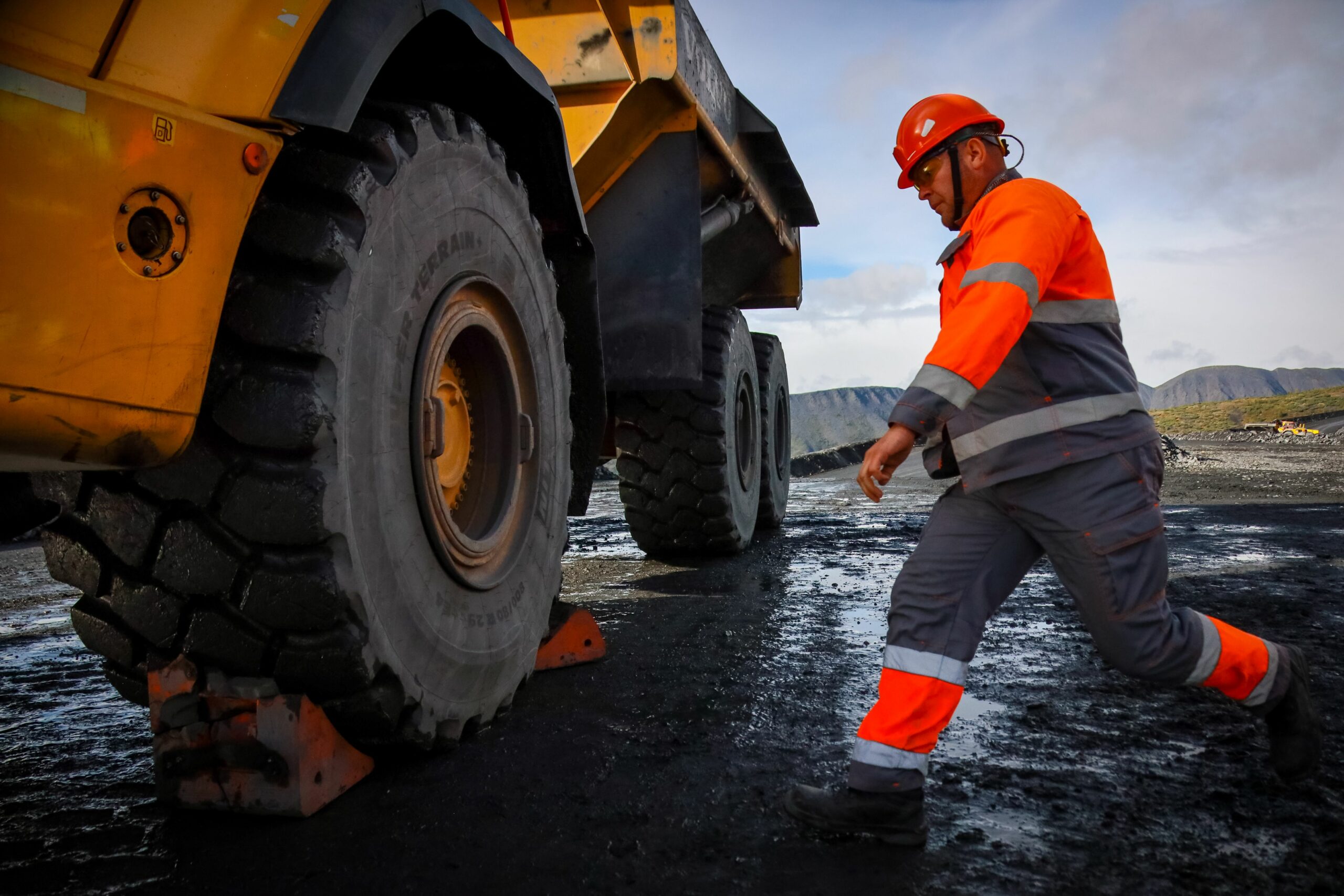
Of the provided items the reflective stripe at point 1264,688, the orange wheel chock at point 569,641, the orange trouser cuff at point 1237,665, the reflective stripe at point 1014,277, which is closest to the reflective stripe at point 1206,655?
the orange trouser cuff at point 1237,665


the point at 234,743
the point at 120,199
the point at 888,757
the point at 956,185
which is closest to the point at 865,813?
the point at 888,757

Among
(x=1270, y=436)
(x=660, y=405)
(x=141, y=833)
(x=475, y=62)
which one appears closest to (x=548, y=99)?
(x=475, y=62)

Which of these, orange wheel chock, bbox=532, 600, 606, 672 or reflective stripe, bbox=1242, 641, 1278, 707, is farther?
orange wheel chock, bbox=532, 600, 606, 672

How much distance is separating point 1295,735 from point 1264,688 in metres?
0.12

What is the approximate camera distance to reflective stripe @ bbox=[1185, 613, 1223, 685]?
6.88ft

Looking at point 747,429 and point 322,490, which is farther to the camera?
point 747,429

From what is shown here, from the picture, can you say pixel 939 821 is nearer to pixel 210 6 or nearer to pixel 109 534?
pixel 109 534

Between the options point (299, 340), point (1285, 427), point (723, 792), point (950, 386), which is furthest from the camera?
point (1285, 427)

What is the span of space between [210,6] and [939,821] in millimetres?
1915

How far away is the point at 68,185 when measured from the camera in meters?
1.32

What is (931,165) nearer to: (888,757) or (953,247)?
(953,247)

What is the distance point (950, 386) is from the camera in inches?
75.3

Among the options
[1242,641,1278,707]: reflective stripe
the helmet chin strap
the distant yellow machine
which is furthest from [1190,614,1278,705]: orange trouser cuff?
the distant yellow machine

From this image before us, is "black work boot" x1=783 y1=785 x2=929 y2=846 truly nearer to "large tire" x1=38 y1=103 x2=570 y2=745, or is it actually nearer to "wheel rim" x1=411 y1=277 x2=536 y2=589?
"large tire" x1=38 y1=103 x2=570 y2=745
